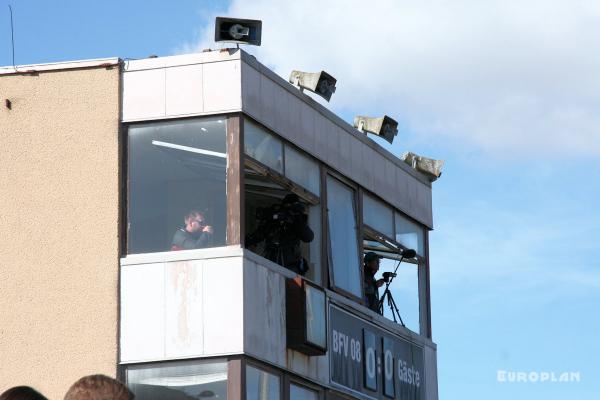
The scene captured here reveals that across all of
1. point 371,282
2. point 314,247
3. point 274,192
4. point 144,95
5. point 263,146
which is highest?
point 144,95

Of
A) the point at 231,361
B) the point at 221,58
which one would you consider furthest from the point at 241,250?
the point at 221,58

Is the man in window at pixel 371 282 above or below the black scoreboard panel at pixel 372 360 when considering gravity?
above

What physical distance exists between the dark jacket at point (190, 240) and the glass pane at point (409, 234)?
561cm

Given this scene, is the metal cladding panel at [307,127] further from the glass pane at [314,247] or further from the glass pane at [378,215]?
the glass pane at [378,215]

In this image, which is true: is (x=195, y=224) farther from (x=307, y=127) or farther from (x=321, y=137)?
(x=321, y=137)

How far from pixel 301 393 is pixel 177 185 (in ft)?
10.00

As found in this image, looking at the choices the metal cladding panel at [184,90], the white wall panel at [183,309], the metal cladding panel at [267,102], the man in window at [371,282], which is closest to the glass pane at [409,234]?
the man in window at [371,282]

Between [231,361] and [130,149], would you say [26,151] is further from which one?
[231,361]

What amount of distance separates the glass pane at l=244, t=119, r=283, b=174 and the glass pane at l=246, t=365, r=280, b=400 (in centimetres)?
253

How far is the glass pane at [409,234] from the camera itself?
21828 millimetres

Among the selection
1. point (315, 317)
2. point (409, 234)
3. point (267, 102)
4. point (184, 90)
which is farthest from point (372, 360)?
point (184, 90)

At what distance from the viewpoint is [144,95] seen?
1717 cm

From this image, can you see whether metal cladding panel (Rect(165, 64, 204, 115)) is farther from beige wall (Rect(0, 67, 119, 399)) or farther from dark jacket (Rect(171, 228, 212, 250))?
dark jacket (Rect(171, 228, 212, 250))

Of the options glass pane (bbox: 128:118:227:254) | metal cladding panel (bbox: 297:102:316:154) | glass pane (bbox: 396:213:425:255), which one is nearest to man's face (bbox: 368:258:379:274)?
glass pane (bbox: 396:213:425:255)
